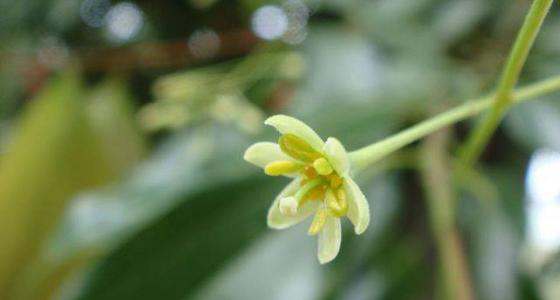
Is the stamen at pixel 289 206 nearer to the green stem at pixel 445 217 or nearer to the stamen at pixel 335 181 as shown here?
the stamen at pixel 335 181

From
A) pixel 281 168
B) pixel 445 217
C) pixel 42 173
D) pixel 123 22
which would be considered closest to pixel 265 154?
pixel 281 168

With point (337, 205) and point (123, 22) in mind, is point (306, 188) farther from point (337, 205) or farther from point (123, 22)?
point (123, 22)

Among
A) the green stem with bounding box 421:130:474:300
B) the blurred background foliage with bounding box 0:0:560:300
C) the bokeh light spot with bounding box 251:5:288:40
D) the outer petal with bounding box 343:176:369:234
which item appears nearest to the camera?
the outer petal with bounding box 343:176:369:234

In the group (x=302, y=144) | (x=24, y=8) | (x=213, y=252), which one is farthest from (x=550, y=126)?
(x=24, y=8)

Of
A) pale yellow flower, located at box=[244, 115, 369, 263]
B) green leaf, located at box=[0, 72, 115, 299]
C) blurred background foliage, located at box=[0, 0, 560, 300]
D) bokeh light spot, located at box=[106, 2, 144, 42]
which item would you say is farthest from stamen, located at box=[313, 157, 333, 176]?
bokeh light spot, located at box=[106, 2, 144, 42]

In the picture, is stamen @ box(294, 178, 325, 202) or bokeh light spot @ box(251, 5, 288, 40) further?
bokeh light spot @ box(251, 5, 288, 40)

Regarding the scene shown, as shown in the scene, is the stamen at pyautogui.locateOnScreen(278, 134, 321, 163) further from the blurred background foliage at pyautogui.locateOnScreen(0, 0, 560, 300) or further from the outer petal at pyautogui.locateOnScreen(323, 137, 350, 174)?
the blurred background foliage at pyautogui.locateOnScreen(0, 0, 560, 300)

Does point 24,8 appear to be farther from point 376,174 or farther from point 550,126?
point 550,126
